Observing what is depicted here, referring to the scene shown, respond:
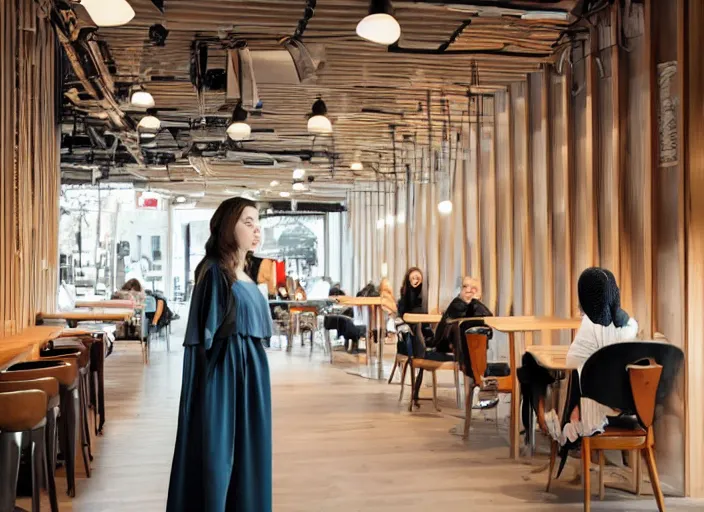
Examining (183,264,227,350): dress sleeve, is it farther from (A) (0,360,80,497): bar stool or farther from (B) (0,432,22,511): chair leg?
(A) (0,360,80,497): bar stool

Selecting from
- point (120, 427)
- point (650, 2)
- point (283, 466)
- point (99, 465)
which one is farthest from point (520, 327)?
point (120, 427)

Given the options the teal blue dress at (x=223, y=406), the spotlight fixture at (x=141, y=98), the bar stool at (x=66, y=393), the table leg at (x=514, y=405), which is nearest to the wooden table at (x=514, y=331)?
the table leg at (x=514, y=405)

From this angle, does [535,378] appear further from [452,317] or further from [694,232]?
[452,317]

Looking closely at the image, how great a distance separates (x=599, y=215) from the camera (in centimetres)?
590

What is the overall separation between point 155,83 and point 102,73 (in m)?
1.06

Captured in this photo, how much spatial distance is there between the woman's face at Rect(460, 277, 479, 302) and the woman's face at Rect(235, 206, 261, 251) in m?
4.12

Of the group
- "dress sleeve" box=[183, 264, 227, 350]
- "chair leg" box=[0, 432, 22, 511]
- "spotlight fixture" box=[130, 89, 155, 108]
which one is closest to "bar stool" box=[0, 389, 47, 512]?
"chair leg" box=[0, 432, 22, 511]

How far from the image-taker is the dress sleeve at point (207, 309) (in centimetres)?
312

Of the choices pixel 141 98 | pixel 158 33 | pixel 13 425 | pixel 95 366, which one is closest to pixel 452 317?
pixel 95 366

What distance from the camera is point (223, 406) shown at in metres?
3.14

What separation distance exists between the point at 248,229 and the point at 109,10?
1980 mm

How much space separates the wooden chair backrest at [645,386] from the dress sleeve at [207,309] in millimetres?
2053

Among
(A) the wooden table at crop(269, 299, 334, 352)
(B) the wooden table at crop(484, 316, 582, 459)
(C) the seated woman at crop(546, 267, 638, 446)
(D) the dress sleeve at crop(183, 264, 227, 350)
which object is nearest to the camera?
(D) the dress sleeve at crop(183, 264, 227, 350)

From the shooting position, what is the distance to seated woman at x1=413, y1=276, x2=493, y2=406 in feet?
23.0
